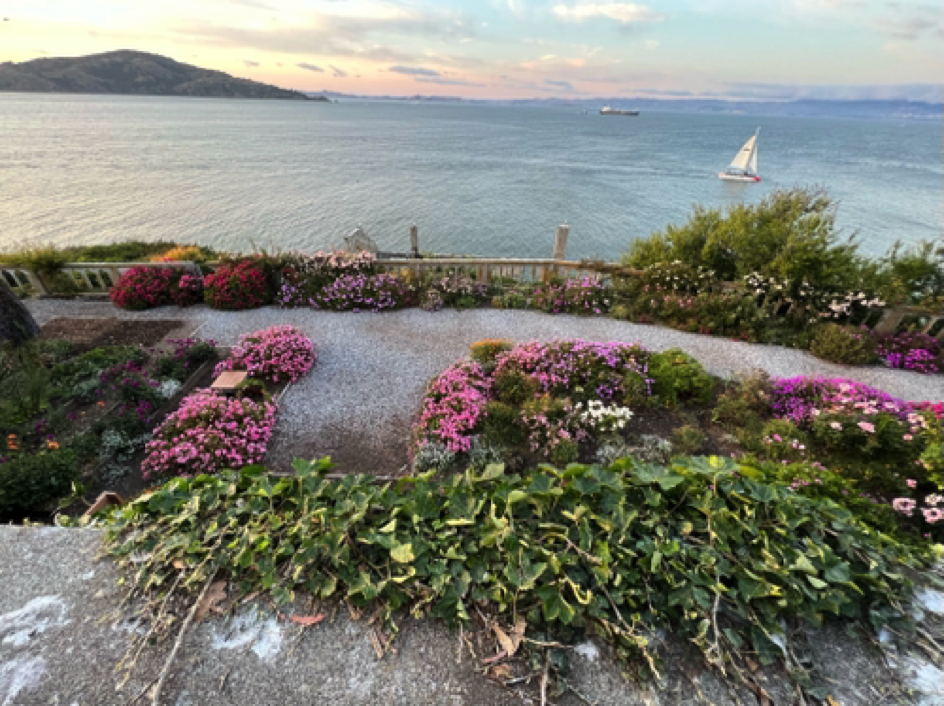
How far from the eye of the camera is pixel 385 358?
770 centimetres

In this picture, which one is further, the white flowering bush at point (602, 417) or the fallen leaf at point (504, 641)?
the white flowering bush at point (602, 417)

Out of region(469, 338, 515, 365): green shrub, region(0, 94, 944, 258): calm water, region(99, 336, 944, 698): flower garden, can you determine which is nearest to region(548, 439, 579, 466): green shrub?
region(469, 338, 515, 365): green shrub

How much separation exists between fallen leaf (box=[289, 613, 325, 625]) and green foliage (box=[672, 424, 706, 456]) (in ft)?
16.3

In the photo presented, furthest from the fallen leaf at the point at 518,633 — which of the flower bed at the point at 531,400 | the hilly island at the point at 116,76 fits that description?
the hilly island at the point at 116,76

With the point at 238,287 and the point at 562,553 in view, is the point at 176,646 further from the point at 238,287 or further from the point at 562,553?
the point at 238,287

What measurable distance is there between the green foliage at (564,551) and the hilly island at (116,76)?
233 metres

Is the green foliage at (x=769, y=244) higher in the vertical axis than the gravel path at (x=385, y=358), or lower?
higher

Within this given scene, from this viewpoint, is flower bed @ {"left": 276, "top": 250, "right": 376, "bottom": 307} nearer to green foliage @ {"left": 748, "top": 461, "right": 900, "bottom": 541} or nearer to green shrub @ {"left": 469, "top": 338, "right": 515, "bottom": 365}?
green shrub @ {"left": 469, "top": 338, "right": 515, "bottom": 365}

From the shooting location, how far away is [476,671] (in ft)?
4.68

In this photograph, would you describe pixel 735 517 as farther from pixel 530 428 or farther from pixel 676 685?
pixel 530 428

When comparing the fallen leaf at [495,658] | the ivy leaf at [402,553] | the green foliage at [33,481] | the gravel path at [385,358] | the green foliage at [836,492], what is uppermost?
the ivy leaf at [402,553]

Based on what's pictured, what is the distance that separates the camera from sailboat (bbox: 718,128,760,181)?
51.3m

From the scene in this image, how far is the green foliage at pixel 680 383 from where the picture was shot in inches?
250

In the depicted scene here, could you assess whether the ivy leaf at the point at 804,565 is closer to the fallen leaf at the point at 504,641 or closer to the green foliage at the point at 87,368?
the fallen leaf at the point at 504,641
